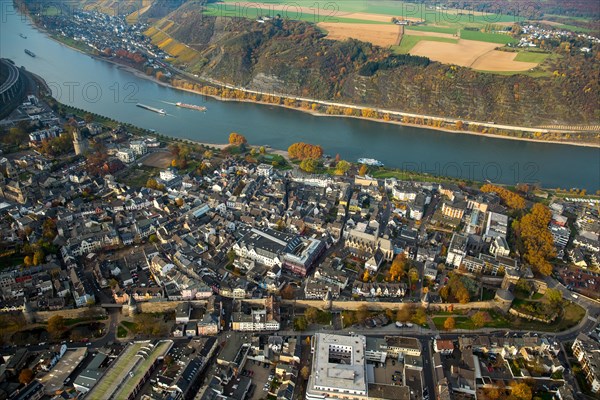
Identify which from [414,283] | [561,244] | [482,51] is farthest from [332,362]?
[482,51]

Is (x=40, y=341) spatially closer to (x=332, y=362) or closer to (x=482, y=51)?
(x=332, y=362)

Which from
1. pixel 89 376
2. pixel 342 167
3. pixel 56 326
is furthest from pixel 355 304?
pixel 342 167

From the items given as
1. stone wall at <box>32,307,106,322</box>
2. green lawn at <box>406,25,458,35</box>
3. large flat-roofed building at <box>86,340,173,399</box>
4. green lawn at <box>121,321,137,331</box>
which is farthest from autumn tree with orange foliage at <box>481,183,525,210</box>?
green lawn at <box>406,25,458,35</box>

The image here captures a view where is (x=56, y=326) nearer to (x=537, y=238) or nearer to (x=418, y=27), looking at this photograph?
(x=537, y=238)

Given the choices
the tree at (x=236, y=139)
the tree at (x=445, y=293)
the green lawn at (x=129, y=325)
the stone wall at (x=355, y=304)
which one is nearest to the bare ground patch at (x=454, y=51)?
the tree at (x=236, y=139)

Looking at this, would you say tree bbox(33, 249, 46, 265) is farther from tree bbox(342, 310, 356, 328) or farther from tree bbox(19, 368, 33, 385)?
tree bbox(342, 310, 356, 328)

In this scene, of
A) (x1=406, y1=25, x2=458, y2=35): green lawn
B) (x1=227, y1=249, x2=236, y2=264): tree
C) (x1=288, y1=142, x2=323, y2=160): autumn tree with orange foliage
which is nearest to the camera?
(x1=227, y1=249, x2=236, y2=264): tree

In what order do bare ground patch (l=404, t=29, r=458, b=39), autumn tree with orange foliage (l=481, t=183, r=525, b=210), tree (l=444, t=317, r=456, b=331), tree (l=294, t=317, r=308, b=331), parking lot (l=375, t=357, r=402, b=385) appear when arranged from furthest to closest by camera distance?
bare ground patch (l=404, t=29, r=458, b=39) → autumn tree with orange foliage (l=481, t=183, r=525, b=210) → tree (l=444, t=317, r=456, b=331) → tree (l=294, t=317, r=308, b=331) → parking lot (l=375, t=357, r=402, b=385)
